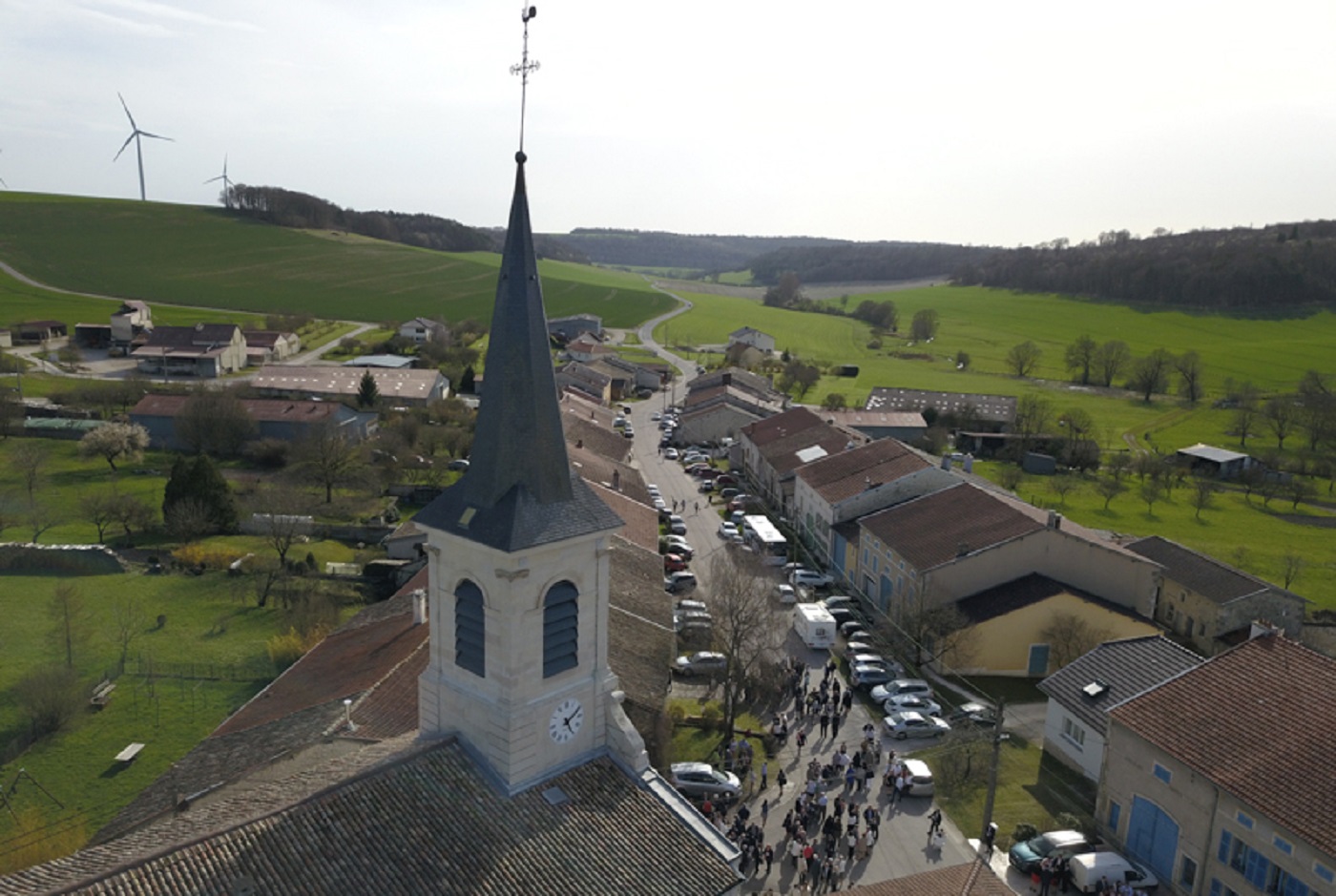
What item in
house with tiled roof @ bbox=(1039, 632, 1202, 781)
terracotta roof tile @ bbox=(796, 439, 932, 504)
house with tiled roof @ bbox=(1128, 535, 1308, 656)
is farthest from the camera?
terracotta roof tile @ bbox=(796, 439, 932, 504)

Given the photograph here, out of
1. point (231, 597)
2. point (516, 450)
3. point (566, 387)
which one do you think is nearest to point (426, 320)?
point (566, 387)

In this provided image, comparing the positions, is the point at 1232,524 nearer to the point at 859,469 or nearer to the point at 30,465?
the point at 859,469

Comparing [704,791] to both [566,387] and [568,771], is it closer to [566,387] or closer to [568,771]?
[568,771]

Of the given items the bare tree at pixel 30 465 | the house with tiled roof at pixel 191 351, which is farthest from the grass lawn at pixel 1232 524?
the house with tiled roof at pixel 191 351

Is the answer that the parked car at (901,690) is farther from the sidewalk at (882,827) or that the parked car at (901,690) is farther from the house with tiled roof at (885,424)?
the house with tiled roof at (885,424)

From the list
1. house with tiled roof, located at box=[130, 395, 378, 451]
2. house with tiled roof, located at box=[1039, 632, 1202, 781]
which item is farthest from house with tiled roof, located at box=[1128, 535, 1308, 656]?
house with tiled roof, located at box=[130, 395, 378, 451]

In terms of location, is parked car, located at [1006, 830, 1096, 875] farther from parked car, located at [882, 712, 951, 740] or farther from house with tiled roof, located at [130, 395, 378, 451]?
house with tiled roof, located at [130, 395, 378, 451]

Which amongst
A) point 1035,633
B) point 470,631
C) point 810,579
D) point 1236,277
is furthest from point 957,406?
point 1236,277
